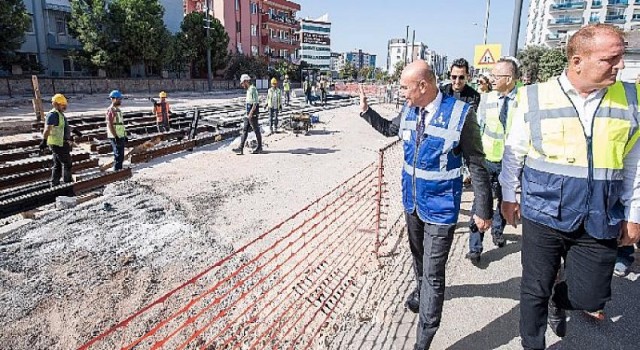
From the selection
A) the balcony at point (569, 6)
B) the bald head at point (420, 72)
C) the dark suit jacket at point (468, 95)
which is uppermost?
the balcony at point (569, 6)

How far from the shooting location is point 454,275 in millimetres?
3877

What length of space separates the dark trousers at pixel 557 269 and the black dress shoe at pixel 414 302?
899 millimetres

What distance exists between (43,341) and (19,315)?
523mm

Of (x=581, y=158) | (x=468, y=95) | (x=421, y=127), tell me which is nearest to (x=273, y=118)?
(x=468, y=95)

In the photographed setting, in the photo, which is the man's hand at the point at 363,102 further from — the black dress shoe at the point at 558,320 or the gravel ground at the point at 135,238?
the gravel ground at the point at 135,238

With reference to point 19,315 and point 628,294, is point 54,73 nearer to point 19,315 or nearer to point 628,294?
point 19,315

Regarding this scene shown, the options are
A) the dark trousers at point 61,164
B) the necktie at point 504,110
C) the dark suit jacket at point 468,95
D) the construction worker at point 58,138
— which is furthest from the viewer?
the dark trousers at point 61,164

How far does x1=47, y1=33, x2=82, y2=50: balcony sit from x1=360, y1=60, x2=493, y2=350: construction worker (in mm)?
40760

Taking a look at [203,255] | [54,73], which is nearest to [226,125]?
[203,255]

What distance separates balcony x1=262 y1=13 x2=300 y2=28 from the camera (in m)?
57.1

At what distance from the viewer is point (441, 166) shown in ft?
8.68

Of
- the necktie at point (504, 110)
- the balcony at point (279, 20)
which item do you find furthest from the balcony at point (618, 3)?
the necktie at point (504, 110)

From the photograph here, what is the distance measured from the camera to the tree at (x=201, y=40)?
41.2 metres

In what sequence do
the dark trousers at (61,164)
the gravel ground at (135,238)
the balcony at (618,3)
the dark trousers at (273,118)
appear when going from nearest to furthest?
the gravel ground at (135,238) < the dark trousers at (61,164) < the dark trousers at (273,118) < the balcony at (618,3)
